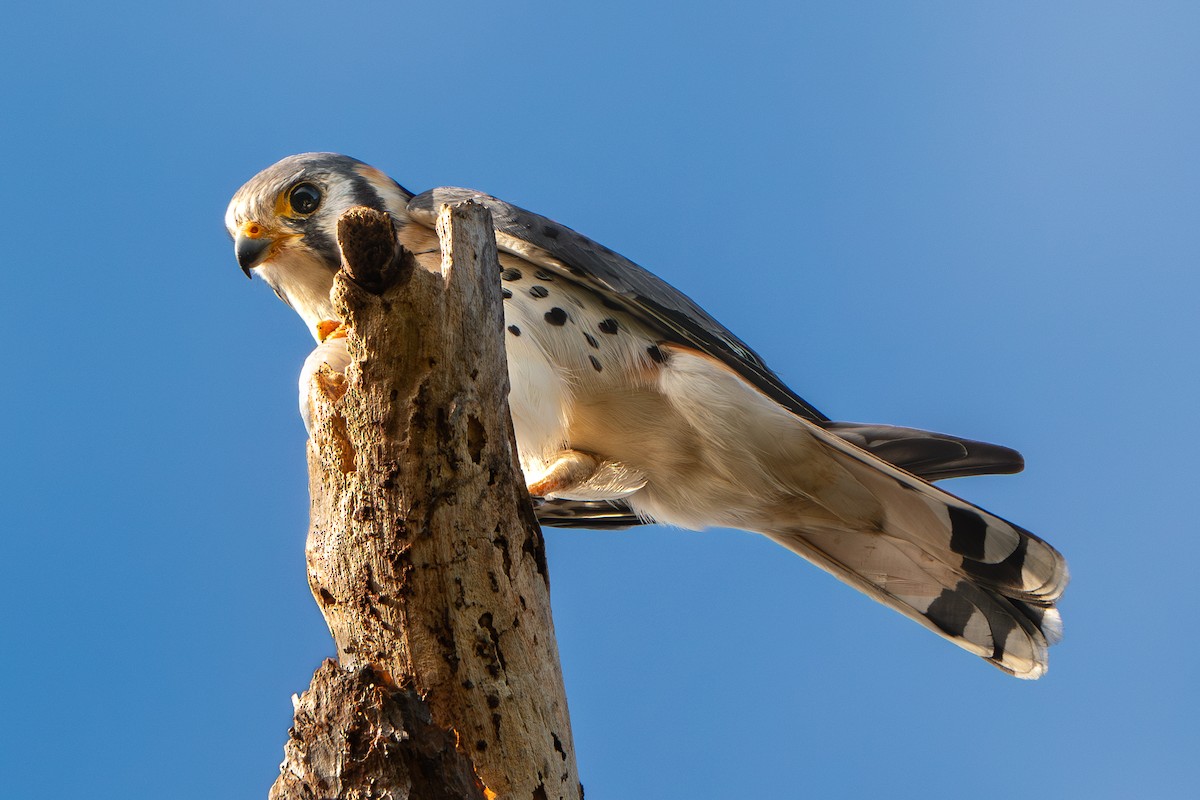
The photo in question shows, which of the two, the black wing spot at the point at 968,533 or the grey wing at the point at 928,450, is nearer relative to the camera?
the black wing spot at the point at 968,533

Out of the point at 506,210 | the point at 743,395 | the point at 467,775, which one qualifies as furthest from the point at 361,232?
the point at 743,395

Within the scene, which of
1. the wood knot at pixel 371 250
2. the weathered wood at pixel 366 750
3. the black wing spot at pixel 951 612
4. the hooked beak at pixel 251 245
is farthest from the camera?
the black wing spot at pixel 951 612

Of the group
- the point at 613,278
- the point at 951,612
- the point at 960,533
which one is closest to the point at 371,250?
the point at 613,278

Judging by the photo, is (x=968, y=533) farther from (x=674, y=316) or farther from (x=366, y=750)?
(x=366, y=750)

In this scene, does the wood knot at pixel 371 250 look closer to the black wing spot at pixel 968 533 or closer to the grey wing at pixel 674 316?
the grey wing at pixel 674 316

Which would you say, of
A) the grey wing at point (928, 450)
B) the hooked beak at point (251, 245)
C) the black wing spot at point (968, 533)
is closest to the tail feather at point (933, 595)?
the black wing spot at point (968, 533)

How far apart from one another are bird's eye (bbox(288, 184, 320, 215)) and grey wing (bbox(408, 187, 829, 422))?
0.30 metres

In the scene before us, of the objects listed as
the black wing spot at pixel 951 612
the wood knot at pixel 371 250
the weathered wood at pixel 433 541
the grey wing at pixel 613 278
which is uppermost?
the grey wing at pixel 613 278

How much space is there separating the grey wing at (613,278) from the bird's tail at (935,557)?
1.09 feet

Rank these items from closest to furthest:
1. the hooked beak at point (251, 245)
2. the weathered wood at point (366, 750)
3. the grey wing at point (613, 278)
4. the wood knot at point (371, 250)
→ the weathered wood at point (366, 750) < the wood knot at point (371, 250) < the grey wing at point (613, 278) < the hooked beak at point (251, 245)

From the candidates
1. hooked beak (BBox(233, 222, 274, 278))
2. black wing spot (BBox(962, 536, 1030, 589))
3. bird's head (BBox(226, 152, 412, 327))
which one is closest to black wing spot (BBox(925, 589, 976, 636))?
black wing spot (BBox(962, 536, 1030, 589))

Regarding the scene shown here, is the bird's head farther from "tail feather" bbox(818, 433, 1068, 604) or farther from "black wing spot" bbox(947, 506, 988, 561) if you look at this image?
"black wing spot" bbox(947, 506, 988, 561)

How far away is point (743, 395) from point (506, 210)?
0.88 metres

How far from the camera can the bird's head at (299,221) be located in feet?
10.9
